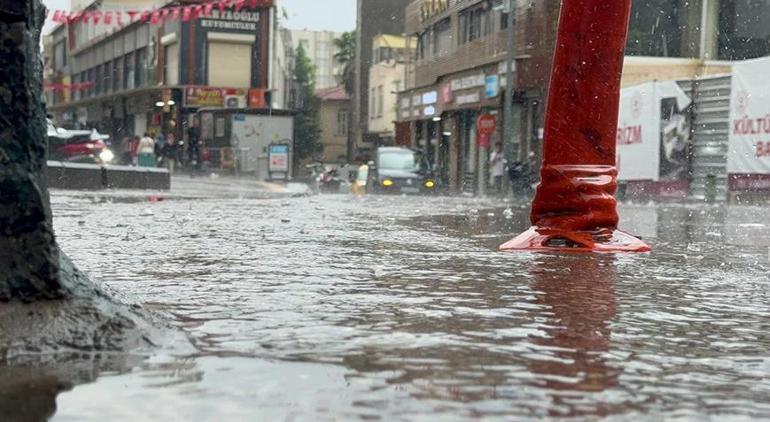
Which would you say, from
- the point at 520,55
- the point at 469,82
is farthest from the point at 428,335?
the point at 469,82

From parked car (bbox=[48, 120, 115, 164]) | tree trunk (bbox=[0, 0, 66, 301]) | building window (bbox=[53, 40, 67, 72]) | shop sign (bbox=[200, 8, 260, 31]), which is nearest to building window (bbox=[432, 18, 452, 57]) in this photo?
shop sign (bbox=[200, 8, 260, 31])

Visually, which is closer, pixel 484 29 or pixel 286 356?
pixel 286 356

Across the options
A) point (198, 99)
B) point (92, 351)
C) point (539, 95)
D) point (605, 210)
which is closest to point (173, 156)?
point (198, 99)

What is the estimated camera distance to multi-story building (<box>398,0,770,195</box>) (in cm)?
3356

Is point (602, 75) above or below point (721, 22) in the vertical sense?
below

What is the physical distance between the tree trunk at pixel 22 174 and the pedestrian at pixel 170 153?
42514mm

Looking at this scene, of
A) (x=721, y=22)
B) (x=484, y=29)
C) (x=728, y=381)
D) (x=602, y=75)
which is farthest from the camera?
(x=484, y=29)

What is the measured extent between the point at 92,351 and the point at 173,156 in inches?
1772

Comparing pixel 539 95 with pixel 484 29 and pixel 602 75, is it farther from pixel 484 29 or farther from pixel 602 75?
pixel 602 75

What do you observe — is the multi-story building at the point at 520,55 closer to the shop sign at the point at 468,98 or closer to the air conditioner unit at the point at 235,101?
the shop sign at the point at 468,98

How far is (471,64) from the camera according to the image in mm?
41562

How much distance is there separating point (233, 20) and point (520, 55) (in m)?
18.1

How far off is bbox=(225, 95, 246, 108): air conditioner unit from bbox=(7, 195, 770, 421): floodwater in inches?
1712

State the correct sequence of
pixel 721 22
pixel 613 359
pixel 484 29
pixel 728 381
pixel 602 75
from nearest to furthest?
1. pixel 728 381
2. pixel 613 359
3. pixel 602 75
4. pixel 721 22
5. pixel 484 29
